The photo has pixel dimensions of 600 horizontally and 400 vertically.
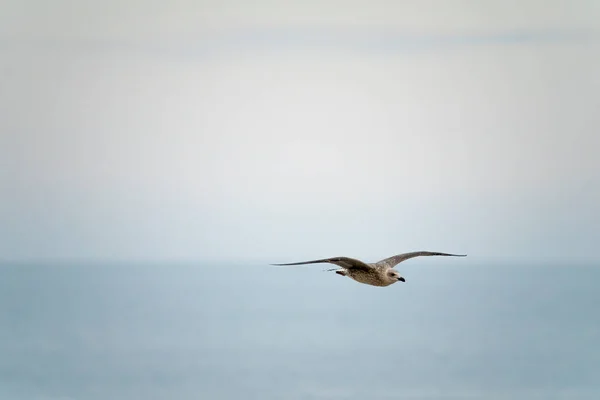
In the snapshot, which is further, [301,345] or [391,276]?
[301,345]

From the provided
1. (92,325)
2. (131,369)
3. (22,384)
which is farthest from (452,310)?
(22,384)

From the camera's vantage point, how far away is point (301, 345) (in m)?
62.7

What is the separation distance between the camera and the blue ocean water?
158 feet

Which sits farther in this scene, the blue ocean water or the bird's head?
the blue ocean water

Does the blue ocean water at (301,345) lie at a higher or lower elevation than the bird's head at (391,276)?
higher

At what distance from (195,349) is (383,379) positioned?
51.2 feet

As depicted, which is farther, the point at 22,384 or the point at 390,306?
the point at 390,306

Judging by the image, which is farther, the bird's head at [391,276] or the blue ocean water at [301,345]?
the blue ocean water at [301,345]

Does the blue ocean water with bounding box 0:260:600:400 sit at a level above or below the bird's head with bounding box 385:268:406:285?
above

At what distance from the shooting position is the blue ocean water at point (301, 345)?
48250 mm

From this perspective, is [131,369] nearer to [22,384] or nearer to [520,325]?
[22,384]

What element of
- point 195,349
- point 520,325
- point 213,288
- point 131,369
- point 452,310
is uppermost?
point 213,288

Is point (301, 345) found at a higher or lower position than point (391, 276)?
higher

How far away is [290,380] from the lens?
1951 inches
